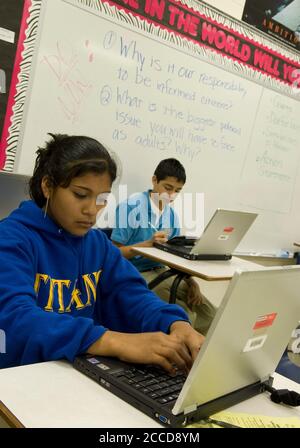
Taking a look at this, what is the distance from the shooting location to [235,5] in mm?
2838

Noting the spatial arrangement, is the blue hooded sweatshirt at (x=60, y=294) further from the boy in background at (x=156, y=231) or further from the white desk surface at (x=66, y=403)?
the boy in background at (x=156, y=231)

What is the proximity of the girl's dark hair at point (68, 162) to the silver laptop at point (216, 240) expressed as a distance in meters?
1.07

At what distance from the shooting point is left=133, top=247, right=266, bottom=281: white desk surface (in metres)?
1.99

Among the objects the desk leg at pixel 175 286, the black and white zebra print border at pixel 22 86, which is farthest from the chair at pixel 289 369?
the black and white zebra print border at pixel 22 86

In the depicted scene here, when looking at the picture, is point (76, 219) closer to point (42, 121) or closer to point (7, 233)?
point (7, 233)

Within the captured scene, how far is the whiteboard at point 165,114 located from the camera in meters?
2.10

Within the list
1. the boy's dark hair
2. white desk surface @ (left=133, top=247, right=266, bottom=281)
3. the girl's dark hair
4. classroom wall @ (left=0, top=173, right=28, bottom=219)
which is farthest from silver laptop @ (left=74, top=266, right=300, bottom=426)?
the boy's dark hair

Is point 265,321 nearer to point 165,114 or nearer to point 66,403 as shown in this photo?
point 66,403

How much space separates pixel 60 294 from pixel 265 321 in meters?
0.56

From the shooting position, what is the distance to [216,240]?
2295 millimetres

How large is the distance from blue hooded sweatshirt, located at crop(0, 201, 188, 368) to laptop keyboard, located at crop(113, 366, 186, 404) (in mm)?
107

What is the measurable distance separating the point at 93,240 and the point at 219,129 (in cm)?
197

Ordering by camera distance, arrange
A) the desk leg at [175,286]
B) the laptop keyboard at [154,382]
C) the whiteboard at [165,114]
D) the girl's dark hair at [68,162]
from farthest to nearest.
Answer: the desk leg at [175,286]
the whiteboard at [165,114]
the girl's dark hair at [68,162]
the laptop keyboard at [154,382]

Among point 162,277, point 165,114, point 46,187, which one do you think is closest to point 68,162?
point 46,187
